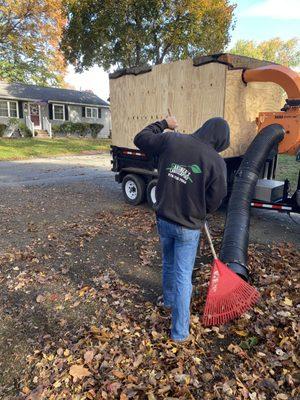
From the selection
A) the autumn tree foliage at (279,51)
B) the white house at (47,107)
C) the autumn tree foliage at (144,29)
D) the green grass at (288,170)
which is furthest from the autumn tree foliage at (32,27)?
the autumn tree foliage at (279,51)

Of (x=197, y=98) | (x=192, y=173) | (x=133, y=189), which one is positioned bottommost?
(x=133, y=189)

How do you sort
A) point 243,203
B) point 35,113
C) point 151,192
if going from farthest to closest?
1. point 35,113
2. point 151,192
3. point 243,203

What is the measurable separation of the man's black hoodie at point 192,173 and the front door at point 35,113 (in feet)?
105

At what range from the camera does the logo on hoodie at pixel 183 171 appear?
3.22 metres

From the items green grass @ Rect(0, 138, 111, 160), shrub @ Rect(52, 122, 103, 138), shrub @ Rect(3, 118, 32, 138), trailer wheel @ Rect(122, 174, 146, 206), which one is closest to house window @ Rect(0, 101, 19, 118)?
shrub @ Rect(3, 118, 32, 138)

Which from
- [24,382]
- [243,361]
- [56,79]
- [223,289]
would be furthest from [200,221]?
[56,79]

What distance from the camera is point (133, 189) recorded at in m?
9.34

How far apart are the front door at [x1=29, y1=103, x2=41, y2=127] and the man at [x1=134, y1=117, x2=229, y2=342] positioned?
3183 cm

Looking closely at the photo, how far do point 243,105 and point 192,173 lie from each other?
4.67m

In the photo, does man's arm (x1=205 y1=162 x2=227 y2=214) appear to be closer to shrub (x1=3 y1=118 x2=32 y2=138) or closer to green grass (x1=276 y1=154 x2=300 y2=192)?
green grass (x1=276 y1=154 x2=300 y2=192)

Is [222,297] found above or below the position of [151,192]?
below

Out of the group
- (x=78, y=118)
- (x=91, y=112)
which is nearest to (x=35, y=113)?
(x=78, y=118)

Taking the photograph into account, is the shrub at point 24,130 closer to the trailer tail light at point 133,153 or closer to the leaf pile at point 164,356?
the trailer tail light at point 133,153

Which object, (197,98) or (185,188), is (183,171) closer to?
(185,188)
